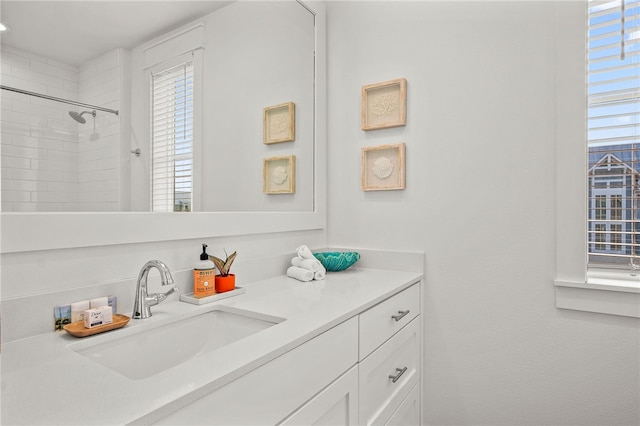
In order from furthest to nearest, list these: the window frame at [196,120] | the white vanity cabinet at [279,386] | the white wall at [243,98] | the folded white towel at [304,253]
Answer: the folded white towel at [304,253], the window frame at [196,120], the white wall at [243,98], the white vanity cabinet at [279,386]

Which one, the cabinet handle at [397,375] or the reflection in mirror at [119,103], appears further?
the cabinet handle at [397,375]

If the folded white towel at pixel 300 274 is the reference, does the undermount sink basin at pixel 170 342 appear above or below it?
below

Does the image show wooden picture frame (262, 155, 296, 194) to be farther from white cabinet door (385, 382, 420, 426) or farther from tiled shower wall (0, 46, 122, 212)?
white cabinet door (385, 382, 420, 426)

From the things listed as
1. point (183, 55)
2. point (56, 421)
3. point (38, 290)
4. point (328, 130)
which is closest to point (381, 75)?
point (328, 130)

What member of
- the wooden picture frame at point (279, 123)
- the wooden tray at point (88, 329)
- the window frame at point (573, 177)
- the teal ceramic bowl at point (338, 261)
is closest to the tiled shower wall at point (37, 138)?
the wooden tray at point (88, 329)

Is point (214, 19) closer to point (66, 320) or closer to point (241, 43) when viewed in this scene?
point (241, 43)

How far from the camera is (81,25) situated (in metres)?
0.95

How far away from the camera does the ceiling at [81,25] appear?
0.85 meters

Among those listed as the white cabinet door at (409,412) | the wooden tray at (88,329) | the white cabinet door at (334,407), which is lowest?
the white cabinet door at (409,412)

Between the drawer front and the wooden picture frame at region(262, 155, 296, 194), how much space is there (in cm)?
80

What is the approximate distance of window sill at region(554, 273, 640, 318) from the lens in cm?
124

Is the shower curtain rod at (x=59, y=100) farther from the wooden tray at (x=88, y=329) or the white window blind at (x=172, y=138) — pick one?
the wooden tray at (x=88, y=329)

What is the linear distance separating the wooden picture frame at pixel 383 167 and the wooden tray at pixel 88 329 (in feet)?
3.98

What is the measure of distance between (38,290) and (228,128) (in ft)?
2.56
